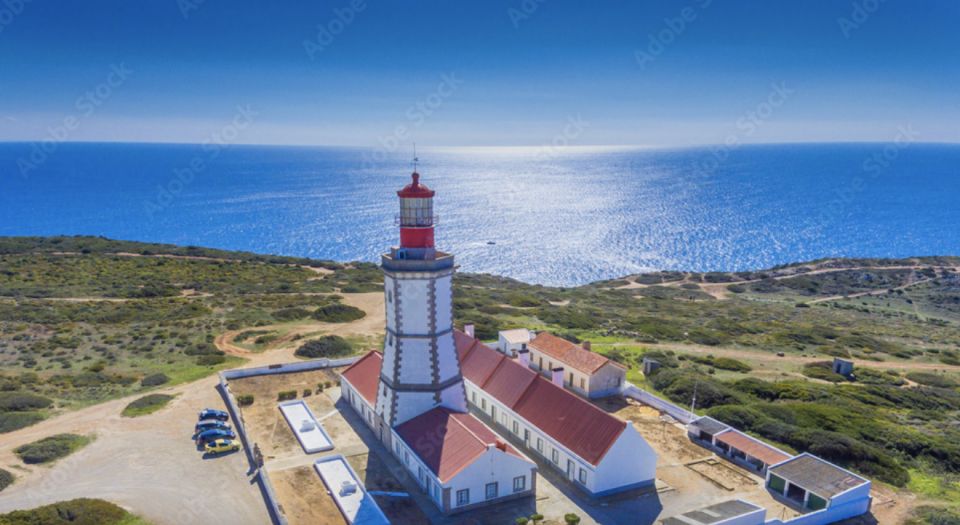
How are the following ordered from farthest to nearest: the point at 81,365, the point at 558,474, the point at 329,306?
the point at 329,306 → the point at 81,365 → the point at 558,474

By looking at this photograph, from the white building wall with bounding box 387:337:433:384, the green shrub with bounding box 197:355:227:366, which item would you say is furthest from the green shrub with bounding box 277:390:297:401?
the white building wall with bounding box 387:337:433:384

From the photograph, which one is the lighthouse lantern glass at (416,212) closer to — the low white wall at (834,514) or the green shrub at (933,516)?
the low white wall at (834,514)

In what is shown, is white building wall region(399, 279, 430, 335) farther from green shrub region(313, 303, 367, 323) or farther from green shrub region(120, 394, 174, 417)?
green shrub region(313, 303, 367, 323)

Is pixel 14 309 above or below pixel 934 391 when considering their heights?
above

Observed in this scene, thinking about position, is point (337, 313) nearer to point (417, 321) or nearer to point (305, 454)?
point (305, 454)

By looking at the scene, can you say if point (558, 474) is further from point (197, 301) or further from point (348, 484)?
point (197, 301)

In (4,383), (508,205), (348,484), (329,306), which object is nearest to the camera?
(348,484)

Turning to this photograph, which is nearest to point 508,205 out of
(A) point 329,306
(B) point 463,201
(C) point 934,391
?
(B) point 463,201

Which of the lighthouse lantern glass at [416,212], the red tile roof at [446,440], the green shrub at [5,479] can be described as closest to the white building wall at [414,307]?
the lighthouse lantern glass at [416,212]
